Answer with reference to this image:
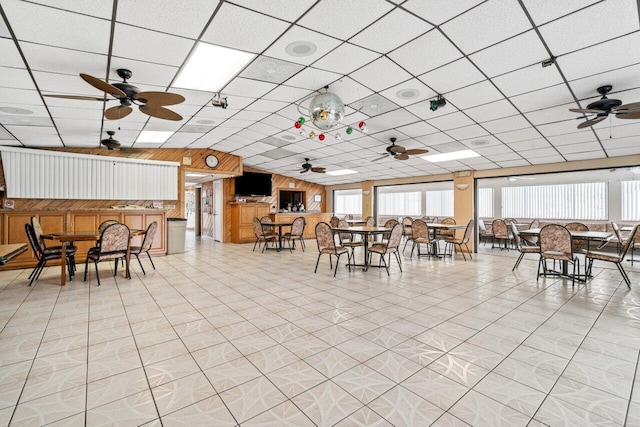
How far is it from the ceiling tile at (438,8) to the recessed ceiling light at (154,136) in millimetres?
5764

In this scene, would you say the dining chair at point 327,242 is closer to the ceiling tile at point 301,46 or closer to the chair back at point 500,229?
the ceiling tile at point 301,46

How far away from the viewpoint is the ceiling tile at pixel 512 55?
2994 mm

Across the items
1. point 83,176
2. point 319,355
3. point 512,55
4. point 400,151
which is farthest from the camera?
point 83,176

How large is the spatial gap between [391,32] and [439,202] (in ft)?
41.0

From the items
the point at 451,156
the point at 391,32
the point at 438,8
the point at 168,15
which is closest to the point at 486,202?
the point at 451,156

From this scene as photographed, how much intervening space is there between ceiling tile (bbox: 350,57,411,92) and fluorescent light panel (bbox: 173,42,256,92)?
1.40 m

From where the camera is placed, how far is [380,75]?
154 inches

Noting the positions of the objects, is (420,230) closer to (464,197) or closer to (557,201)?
(464,197)

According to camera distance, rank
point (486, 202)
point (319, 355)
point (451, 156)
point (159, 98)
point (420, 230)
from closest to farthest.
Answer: point (319, 355) → point (159, 98) → point (420, 230) → point (451, 156) → point (486, 202)

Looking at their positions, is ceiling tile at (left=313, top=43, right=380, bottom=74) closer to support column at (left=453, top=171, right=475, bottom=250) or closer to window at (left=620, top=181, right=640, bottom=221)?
support column at (left=453, top=171, right=475, bottom=250)

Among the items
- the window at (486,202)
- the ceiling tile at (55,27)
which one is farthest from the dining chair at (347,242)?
the window at (486,202)

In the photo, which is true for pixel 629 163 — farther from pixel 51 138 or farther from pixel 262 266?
pixel 51 138

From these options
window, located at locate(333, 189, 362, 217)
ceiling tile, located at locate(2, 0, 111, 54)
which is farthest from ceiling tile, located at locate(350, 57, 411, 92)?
window, located at locate(333, 189, 362, 217)

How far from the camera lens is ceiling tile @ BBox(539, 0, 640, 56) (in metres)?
2.49
